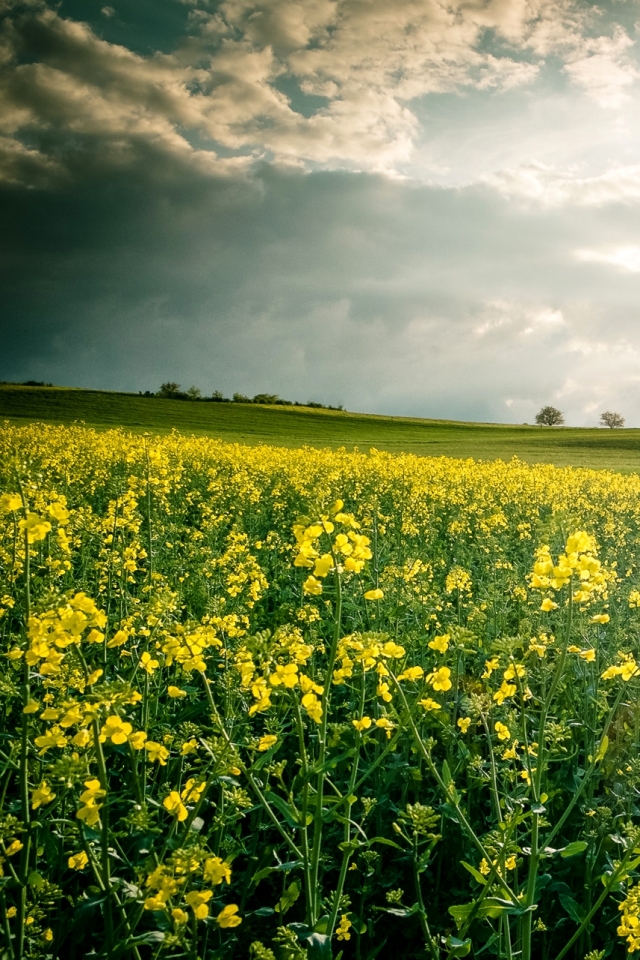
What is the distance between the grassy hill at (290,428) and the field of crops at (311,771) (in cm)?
3288

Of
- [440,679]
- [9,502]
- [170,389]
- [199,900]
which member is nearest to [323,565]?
[440,679]

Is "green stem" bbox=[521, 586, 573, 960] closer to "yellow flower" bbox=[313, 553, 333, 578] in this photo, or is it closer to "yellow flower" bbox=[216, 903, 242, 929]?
"yellow flower" bbox=[313, 553, 333, 578]

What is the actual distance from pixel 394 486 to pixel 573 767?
8.90m

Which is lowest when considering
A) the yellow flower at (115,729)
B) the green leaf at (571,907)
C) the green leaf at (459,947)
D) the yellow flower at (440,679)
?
the green leaf at (571,907)

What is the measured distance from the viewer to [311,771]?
2137mm

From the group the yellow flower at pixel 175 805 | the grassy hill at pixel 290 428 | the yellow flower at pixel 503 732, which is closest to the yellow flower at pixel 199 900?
the yellow flower at pixel 175 805

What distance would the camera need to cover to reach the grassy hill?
41.9m

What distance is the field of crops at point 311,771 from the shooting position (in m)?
2.12

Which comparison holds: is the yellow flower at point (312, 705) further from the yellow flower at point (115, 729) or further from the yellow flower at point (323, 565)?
the yellow flower at point (115, 729)

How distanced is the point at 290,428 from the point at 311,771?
5248 centimetres

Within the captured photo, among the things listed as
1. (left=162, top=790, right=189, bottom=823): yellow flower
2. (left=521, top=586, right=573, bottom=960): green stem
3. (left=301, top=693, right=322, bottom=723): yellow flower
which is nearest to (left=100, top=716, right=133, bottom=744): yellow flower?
(left=162, top=790, right=189, bottom=823): yellow flower

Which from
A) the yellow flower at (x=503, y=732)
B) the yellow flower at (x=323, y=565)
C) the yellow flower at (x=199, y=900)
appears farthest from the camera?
the yellow flower at (x=503, y=732)

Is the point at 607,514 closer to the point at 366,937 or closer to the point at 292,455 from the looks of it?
the point at 366,937

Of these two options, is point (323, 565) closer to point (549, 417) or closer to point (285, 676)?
point (285, 676)
